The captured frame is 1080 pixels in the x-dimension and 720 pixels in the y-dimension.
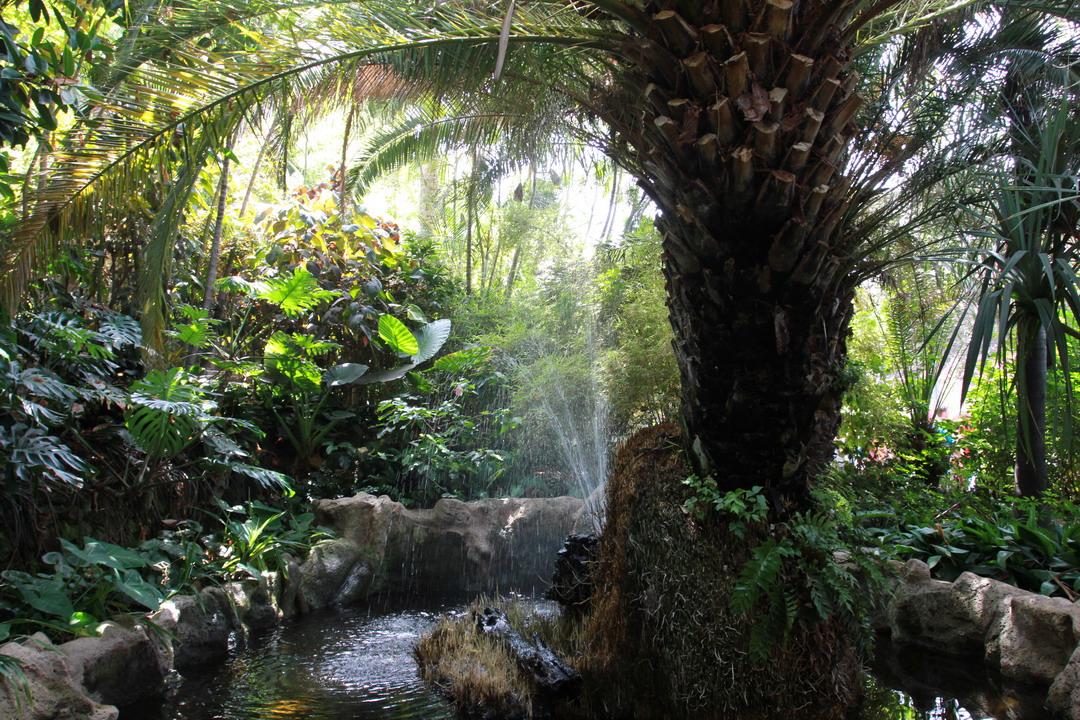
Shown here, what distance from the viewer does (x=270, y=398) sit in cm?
787

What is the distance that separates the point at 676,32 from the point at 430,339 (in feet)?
20.3

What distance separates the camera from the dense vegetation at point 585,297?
352 cm

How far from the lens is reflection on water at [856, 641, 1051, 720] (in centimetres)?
364

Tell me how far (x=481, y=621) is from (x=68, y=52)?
13.1ft

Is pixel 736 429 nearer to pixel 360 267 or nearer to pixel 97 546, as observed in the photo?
pixel 97 546

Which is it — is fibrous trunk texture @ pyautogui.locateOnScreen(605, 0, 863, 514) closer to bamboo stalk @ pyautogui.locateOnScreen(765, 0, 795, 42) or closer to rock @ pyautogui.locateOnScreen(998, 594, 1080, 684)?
bamboo stalk @ pyautogui.locateOnScreen(765, 0, 795, 42)

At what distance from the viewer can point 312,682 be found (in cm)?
418

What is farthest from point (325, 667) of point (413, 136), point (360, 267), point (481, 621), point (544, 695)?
point (413, 136)

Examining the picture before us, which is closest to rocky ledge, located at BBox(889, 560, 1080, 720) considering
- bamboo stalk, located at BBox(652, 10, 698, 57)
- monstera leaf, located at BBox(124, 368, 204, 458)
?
bamboo stalk, located at BBox(652, 10, 698, 57)

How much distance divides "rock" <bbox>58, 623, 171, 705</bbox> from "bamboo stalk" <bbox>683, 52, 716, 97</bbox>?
4.33 metres

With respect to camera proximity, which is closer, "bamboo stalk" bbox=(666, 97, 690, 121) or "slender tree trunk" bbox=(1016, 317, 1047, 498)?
"bamboo stalk" bbox=(666, 97, 690, 121)

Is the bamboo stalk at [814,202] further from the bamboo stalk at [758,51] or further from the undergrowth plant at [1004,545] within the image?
the undergrowth plant at [1004,545]

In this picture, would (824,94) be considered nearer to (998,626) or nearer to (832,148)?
(832,148)

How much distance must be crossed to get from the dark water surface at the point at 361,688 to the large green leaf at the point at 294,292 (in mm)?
3701
